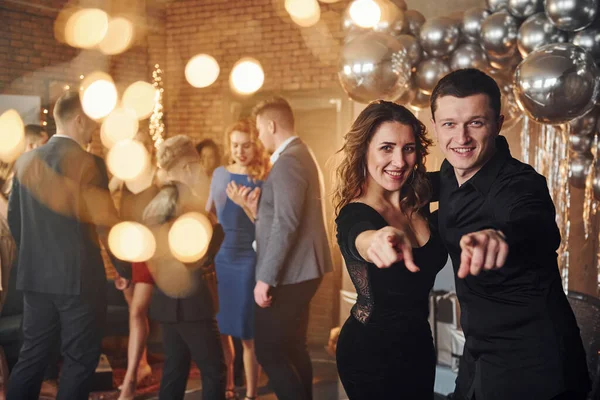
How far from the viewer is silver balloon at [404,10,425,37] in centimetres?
359

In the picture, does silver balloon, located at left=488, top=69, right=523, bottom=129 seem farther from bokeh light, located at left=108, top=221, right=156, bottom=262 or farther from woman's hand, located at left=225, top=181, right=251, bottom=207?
bokeh light, located at left=108, top=221, right=156, bottom=262

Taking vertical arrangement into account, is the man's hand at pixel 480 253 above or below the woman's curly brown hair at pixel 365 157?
below

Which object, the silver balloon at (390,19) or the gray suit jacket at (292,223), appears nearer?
the gray suit jacket at (292,223)

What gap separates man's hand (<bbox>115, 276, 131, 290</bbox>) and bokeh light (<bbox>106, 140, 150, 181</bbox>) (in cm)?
147

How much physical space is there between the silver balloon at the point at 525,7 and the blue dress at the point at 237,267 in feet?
5.60

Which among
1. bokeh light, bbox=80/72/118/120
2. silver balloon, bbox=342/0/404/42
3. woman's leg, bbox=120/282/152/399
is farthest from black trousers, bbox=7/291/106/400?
bokeh light, bbox=80/72/118/120

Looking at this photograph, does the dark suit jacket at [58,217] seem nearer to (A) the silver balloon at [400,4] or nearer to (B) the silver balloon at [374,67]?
(B) the silver balloon at [374,67]

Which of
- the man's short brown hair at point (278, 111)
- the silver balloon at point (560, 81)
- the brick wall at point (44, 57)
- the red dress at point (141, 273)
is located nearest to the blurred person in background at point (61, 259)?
the red dress at point (141, 273)

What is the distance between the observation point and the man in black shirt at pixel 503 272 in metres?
1.59

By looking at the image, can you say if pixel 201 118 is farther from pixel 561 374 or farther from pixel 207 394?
pixel 561 374

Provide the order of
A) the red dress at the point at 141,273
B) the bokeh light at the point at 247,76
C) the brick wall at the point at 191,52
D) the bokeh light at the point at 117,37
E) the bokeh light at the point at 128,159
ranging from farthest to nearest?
the bokeh light at the point at 117,37 < the bokeh light at the point at 247,76 < the brick wall at the point at 191,52 < the bokeh light at the point at 128,159 < the red dress at the point at 141,273

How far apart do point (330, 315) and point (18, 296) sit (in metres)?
2.57

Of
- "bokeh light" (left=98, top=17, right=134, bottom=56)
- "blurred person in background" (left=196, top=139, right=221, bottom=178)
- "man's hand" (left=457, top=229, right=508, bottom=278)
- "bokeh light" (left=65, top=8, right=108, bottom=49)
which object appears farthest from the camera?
"bokeh light" (left=98, top=17, right=134, bottom=56)

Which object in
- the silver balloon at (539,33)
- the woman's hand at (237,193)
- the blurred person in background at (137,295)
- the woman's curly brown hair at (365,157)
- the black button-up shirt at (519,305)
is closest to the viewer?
the black button-up shirt at (519,305)
